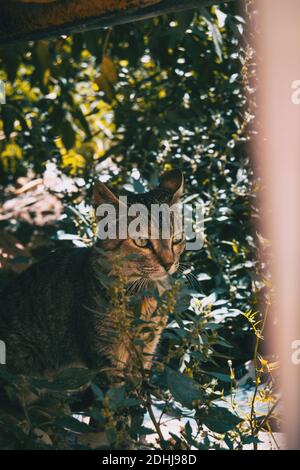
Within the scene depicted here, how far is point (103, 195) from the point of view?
350 cm

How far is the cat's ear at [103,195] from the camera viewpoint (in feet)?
11.4

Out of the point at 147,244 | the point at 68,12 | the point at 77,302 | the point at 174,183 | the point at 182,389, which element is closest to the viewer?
the point at 182,389

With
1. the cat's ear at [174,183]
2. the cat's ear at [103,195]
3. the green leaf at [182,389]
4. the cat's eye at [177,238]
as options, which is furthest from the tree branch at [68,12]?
the green leaf at [182,389]

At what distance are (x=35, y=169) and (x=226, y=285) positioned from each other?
1820 millimetres

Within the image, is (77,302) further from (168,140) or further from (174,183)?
(168,140)

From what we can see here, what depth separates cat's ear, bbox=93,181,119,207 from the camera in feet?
11.4

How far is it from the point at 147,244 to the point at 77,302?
40 cm

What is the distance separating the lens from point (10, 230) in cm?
578

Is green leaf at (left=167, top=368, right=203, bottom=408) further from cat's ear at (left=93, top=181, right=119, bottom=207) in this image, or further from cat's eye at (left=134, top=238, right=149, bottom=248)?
cat's ear at (left=93, top=181, right=119, bottom=207)

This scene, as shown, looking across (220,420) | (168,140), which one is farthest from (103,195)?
(168,140)

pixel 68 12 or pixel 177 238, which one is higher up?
pixel 68 12

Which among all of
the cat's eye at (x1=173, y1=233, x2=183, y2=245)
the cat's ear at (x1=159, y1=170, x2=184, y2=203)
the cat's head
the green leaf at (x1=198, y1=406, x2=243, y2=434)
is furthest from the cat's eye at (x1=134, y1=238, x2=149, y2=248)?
the green leaf at (x1=198, y1=406, x2=243, y2=434)
